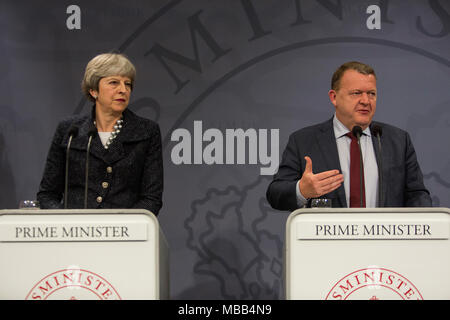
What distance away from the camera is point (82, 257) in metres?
2.18

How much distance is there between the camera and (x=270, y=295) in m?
4.25

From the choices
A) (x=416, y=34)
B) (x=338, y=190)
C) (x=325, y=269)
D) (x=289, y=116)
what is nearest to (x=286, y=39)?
(x=289, y=116)

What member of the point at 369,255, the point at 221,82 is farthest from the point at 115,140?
the point at 221,82

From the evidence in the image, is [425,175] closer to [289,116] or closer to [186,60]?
[289,116]

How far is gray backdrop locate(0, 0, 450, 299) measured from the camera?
4.29 meters

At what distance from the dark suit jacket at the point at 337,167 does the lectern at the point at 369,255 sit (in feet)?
2.14

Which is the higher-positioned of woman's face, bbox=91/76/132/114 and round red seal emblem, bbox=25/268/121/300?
woman's face, bbox=91/76/132/114

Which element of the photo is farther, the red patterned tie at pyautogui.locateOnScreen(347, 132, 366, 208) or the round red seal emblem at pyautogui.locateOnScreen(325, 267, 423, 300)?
the red patterned tie at pyautogui.locateOnScreen(347, 132, 366, 208)

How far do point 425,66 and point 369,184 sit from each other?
5.84 feet

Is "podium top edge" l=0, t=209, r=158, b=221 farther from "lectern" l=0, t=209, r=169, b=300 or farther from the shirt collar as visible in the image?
the shirt collar

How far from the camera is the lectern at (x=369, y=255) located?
2.15 meters

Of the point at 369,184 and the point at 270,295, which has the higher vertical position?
the point at 369,184

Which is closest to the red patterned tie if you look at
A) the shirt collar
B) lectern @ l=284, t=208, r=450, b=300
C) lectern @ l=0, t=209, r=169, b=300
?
the shirt collar

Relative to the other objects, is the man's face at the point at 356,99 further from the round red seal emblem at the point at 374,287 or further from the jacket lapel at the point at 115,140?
the round red seal emblem at the point at 374,287
